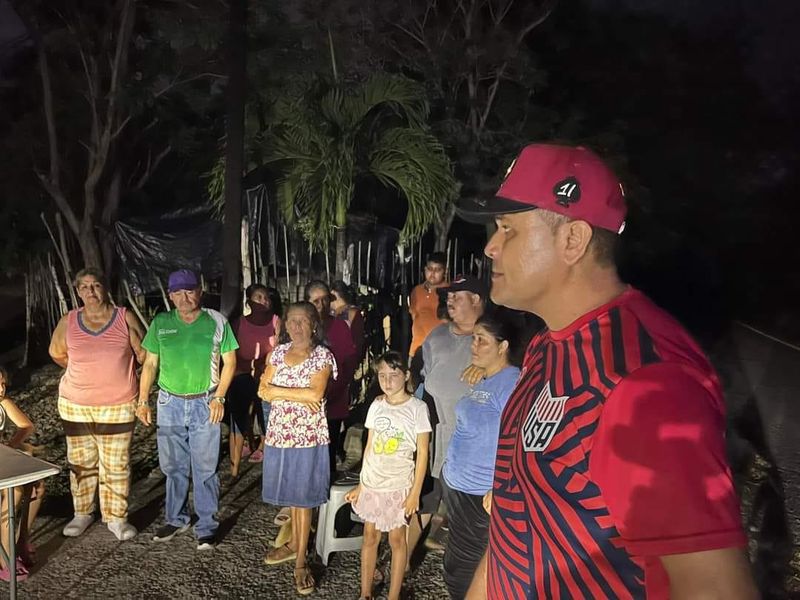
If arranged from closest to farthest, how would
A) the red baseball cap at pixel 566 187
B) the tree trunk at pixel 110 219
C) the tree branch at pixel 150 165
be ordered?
the red baseball cap at pixel 566 187 → the tree trunk at pixel 110 219 → the tree branch at pixel 150 165

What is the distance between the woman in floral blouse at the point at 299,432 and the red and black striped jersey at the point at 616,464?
102 inches

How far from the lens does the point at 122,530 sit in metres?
4.65

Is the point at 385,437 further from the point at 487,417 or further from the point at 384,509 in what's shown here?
the point at 487,417

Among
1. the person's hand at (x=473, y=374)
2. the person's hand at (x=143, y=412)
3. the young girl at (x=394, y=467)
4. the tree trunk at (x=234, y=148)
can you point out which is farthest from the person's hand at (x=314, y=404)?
the tree trunk at (x=234, y=148)

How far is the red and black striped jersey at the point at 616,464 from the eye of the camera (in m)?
1.12

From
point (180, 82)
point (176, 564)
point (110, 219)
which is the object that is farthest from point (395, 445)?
point (110, 219)

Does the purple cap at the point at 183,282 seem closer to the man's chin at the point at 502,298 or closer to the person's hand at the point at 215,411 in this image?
the person's hand at the point at 215,411

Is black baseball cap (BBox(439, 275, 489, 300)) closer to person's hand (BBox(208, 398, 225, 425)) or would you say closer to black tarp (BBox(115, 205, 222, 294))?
person's hand (BBox(208, 398, 225, 425))

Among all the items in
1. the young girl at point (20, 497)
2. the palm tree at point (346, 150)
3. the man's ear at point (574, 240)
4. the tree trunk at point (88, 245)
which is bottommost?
the young girl at point (20, 497)

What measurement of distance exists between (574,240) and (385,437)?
2.46 m

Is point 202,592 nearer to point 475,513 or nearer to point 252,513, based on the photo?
point 252,513

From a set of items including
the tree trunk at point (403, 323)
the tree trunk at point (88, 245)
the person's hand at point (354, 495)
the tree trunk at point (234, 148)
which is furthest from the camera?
the tree trunk at point (88, 245)

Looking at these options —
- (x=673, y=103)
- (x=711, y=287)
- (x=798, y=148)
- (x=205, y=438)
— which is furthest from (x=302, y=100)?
(x=711, y=287)

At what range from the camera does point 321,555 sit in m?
4.36
